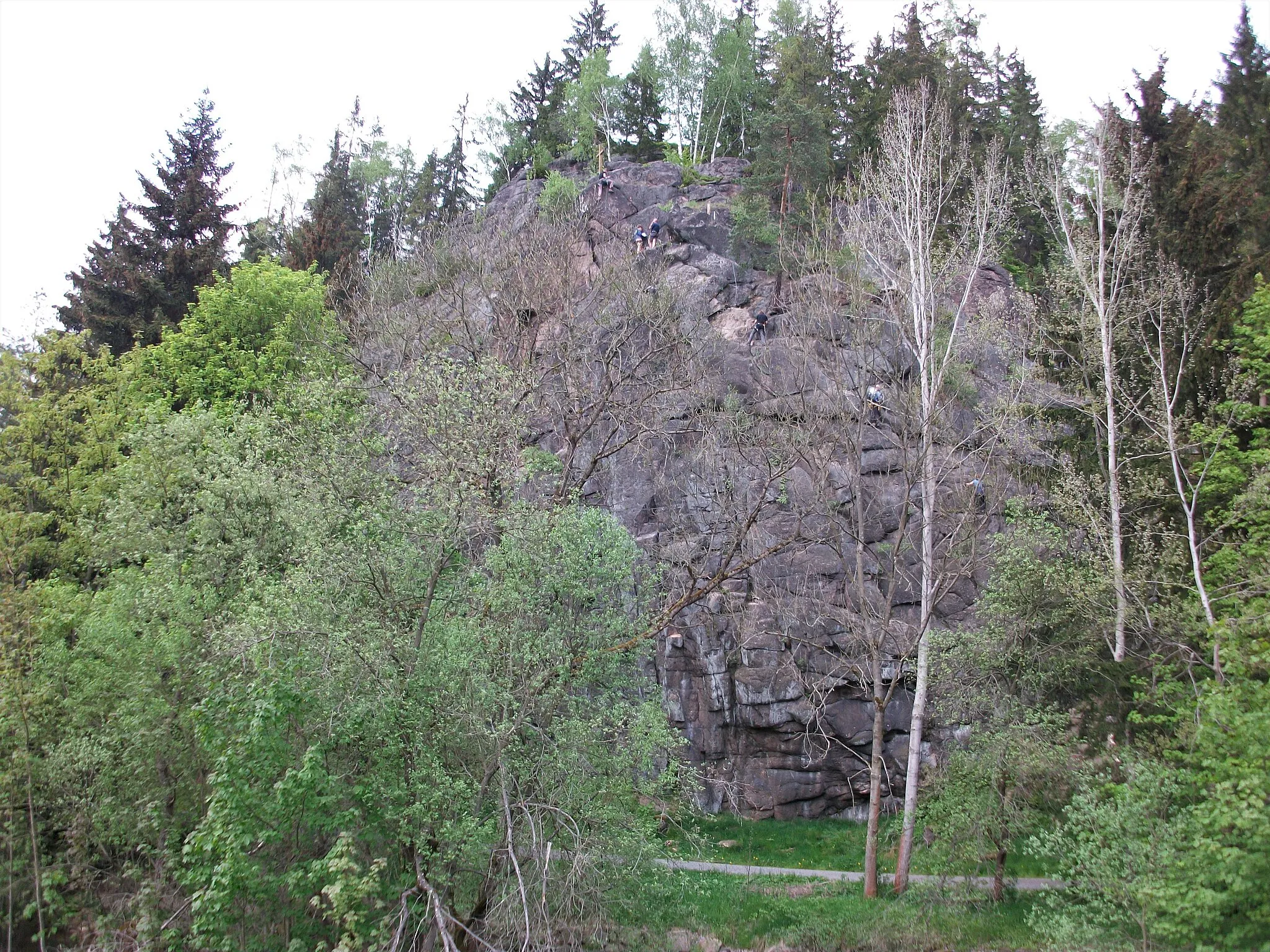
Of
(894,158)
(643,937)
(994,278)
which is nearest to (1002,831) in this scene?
(643,937)

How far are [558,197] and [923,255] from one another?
784 inches

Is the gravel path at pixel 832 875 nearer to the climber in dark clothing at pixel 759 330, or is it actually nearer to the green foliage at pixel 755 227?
the climber in dark clothing at pixel 759 330

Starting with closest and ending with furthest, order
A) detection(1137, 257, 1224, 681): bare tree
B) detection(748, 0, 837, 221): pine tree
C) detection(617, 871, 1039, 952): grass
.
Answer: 1. detection(617, 871, 1039, 952): grass
2. detection(1137, 257, 1224, 681): bare tree
3. detection(748, 0, 837, 221): pine tree

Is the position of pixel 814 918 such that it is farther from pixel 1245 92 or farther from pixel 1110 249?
pixel 1245 92

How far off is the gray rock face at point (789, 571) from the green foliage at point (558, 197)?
252 inches

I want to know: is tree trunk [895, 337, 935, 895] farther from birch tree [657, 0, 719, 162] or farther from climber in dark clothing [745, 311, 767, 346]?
birch tree [657, 0, 719, 162]

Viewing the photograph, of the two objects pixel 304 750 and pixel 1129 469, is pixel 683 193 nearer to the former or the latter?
pixel 1129 469

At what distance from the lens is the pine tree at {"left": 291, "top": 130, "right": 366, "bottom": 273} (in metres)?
41.2

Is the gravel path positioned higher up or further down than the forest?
further down

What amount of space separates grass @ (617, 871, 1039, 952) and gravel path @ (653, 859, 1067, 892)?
467 millimetres

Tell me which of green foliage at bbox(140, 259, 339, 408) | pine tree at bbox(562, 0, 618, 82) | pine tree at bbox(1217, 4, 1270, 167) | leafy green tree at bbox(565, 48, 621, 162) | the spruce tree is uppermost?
pine tree at bbox(562, 0, 618, 82)

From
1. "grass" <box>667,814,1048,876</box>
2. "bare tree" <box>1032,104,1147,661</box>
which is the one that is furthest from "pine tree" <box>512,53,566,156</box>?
A: "grass" <box>667,814,1048,876</box>

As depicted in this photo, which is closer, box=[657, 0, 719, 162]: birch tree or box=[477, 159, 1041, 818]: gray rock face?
box=[477, 159, 1041, 818]: gray rock face

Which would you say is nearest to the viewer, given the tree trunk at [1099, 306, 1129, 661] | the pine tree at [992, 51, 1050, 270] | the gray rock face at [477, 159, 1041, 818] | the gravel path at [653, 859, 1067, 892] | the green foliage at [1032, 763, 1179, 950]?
the green foliage at [1032, 763, 1179, 950]
